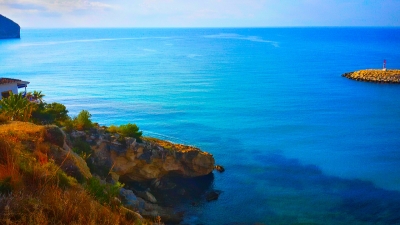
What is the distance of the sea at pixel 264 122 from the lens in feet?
99.3

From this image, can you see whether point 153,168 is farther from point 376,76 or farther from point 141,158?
point 376,76

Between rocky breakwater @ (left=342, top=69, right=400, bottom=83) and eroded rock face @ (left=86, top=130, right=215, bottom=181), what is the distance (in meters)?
69.7

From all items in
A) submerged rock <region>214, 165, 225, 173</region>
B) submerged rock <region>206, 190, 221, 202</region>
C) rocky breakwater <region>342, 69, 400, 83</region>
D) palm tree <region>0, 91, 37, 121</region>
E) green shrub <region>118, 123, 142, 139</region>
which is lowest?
submerged rock <region>206, 190, 221, 202</region>

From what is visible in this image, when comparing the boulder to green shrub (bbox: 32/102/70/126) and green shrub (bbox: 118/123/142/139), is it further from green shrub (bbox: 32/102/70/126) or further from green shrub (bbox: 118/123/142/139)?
green shrub (bbox: 32/102/70/126)

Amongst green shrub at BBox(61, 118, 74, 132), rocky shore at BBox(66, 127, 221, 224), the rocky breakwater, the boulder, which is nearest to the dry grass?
rocky shore at BBox(66, 127, 221, 224)

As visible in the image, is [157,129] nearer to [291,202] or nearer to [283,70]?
[291,202]

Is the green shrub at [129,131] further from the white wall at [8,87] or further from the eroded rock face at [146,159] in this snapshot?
the white wall at [8,87]

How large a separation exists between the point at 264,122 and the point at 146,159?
27632mm

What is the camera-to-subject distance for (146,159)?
106 feet

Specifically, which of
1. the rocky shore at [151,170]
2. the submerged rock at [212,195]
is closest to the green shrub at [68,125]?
the rocky shore at [151,170]

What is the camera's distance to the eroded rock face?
101 ft

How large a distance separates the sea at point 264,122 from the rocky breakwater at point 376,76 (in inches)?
112

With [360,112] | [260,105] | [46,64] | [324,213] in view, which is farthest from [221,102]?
[46,64]

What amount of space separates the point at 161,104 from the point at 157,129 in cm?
1376
